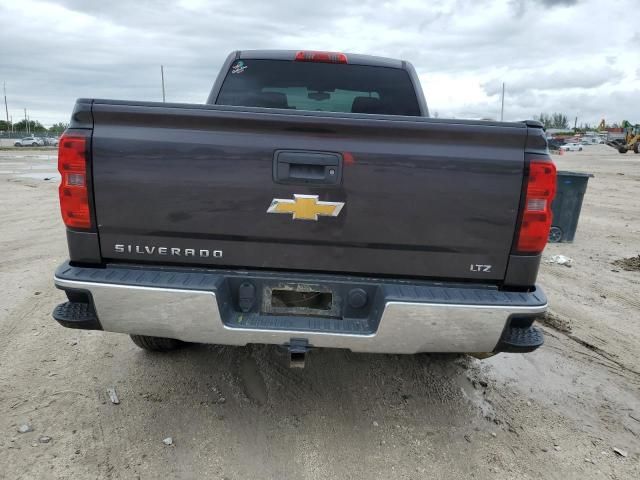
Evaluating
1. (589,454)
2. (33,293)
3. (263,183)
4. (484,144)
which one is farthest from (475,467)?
(33,293)

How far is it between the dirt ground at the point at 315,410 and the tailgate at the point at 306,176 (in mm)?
1165

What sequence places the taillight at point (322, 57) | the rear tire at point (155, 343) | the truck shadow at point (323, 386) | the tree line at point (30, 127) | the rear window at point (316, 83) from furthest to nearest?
the tree line at point (30, 127)
the rear window at point (316, 83)
the taillight at point (322, 57)
the rear tire at point (155, 343)
the truck shadow at point (323, 386)

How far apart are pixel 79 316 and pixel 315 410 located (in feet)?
4.88

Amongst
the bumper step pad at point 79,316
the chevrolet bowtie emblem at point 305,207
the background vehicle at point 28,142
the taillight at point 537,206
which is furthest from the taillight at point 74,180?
the background vehicle at point 28,142

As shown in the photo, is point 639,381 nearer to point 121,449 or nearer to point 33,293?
point 121,449

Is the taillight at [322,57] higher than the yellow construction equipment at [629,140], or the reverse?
the taillight at [322,57]

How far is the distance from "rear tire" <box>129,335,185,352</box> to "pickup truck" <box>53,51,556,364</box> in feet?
3.16

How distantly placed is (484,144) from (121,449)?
2.46m

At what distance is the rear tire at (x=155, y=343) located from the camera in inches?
134

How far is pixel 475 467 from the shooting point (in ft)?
8.42

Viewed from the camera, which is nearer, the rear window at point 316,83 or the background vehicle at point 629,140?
the rear window at point 316,83

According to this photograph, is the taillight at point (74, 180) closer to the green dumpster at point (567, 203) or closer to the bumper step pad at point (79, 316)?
the bumper step pad at point (79, 316)

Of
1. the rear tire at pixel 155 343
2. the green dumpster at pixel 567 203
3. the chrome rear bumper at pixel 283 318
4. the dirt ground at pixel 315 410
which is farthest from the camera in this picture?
the green dumpster at pixel 567 203

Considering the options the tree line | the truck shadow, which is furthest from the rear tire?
the tree line
